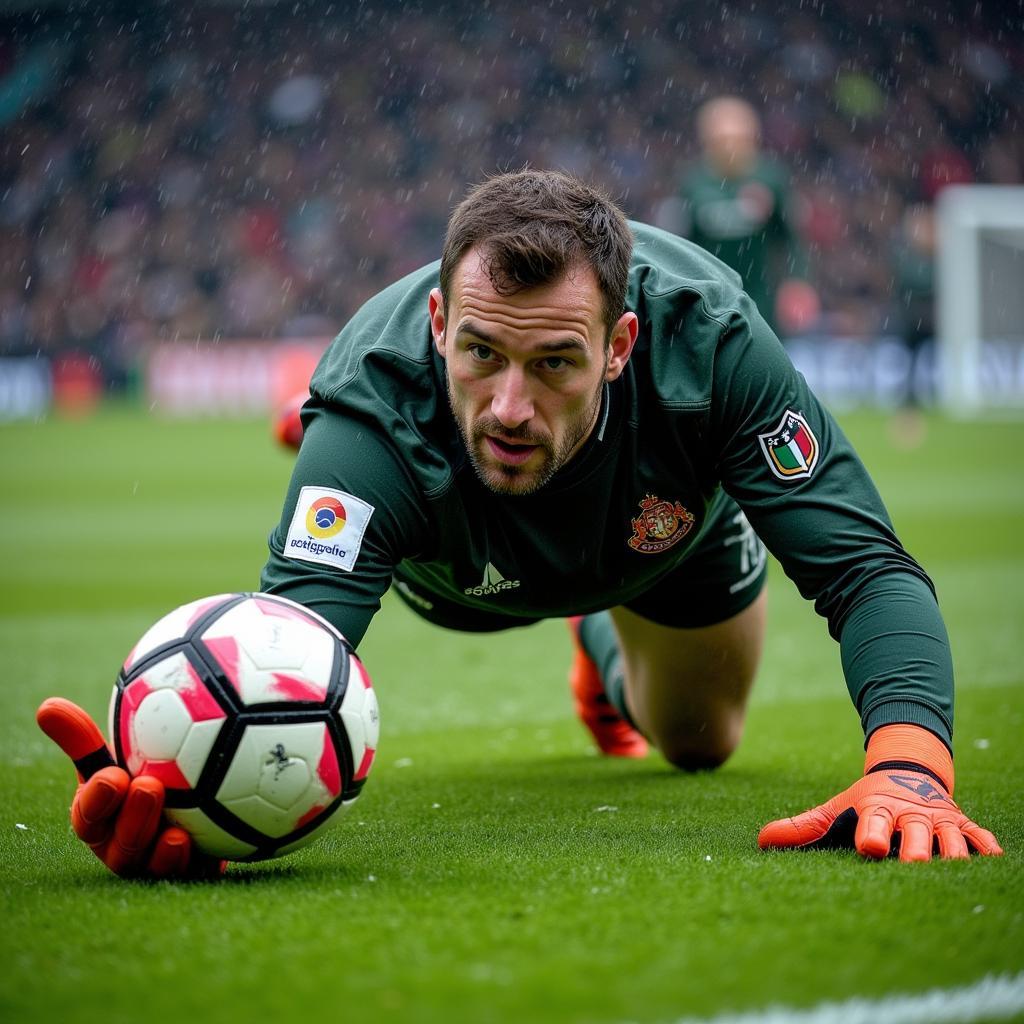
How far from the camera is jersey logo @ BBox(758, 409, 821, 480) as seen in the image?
3.31 m

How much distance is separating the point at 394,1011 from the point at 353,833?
1.47 meters

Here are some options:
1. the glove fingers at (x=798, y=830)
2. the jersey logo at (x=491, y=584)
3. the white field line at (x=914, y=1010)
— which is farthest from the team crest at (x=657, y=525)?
the white field line at (x=914, y=1010)

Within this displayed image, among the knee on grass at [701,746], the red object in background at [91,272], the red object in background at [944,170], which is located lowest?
the knee on grass at [701,746]

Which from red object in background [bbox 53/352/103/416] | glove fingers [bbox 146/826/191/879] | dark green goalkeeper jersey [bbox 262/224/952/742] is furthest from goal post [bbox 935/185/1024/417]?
glove fingers [bbox 146/826/191/879]

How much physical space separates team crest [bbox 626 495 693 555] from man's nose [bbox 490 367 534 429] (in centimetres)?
56

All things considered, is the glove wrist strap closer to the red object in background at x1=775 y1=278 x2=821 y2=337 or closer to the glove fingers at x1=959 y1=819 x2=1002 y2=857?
the glove fingers at x1=959 y1=819 x2=1002 y2=857

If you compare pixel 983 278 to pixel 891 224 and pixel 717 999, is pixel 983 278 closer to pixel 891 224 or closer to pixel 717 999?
→ pixel 891 224

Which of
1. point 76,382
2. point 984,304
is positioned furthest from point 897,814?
point 76,382

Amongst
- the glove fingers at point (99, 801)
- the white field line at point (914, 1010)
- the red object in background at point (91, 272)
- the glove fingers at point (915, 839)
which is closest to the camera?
the white field line at point (914, 1010)

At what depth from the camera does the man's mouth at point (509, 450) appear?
10.2 feet

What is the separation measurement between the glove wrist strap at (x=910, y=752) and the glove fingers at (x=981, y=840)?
9 centimetres

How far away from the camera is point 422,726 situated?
17.5 ft

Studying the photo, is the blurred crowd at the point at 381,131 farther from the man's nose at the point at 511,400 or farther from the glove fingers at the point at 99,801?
the glove fingers at the point at 99,801

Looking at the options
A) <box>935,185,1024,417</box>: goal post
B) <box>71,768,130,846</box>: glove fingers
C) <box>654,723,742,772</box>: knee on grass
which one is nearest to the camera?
<box>71,768,130,846</box>: glove fingers
